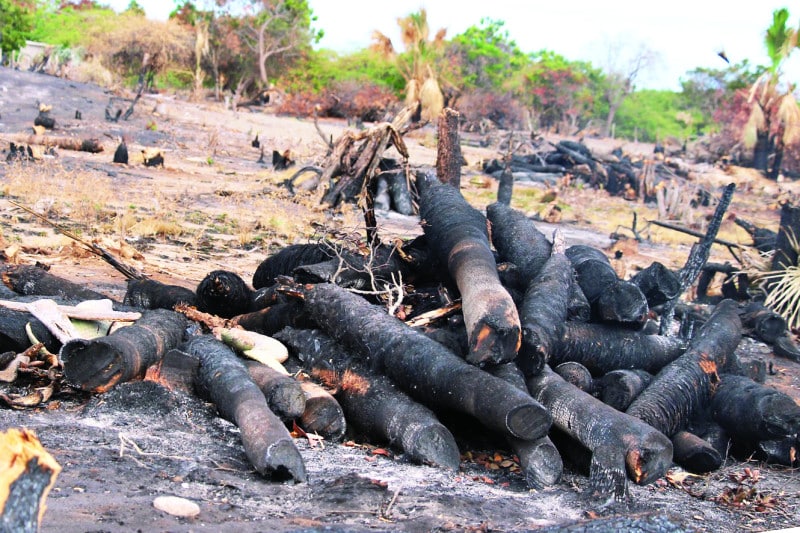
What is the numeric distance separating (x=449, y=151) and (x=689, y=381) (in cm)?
531

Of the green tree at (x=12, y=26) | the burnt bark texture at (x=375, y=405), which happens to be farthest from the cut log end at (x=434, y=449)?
the green tree at (x=12, y=26)

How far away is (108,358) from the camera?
4855 mm

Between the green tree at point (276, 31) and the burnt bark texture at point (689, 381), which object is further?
the green tree at point (276, 31)

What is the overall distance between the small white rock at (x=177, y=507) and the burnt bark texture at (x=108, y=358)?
1.53 m

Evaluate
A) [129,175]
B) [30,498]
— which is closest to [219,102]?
[129,175]

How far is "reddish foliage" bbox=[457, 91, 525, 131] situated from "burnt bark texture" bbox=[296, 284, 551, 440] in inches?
1327

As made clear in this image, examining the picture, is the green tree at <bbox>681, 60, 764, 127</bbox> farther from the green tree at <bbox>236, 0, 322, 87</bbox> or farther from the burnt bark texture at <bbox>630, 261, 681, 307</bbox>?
the burnt bark texture at <bbox>630, 261, 681, 307</bbox>

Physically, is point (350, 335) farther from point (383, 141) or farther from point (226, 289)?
point (383, 141)

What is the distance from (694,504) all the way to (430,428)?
1432mm

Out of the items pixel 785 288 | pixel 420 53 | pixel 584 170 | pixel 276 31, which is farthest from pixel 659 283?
pixel 276 31

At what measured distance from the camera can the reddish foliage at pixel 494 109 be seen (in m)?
39.4

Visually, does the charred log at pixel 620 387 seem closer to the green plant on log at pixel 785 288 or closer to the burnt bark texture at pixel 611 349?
the burnt bark texture at pixel 611 349

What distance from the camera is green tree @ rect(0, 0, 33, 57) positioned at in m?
36.3

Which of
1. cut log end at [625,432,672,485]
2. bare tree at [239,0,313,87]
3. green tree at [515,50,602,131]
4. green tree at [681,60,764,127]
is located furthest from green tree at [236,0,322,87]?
cut log end at [625,432,672,485]
